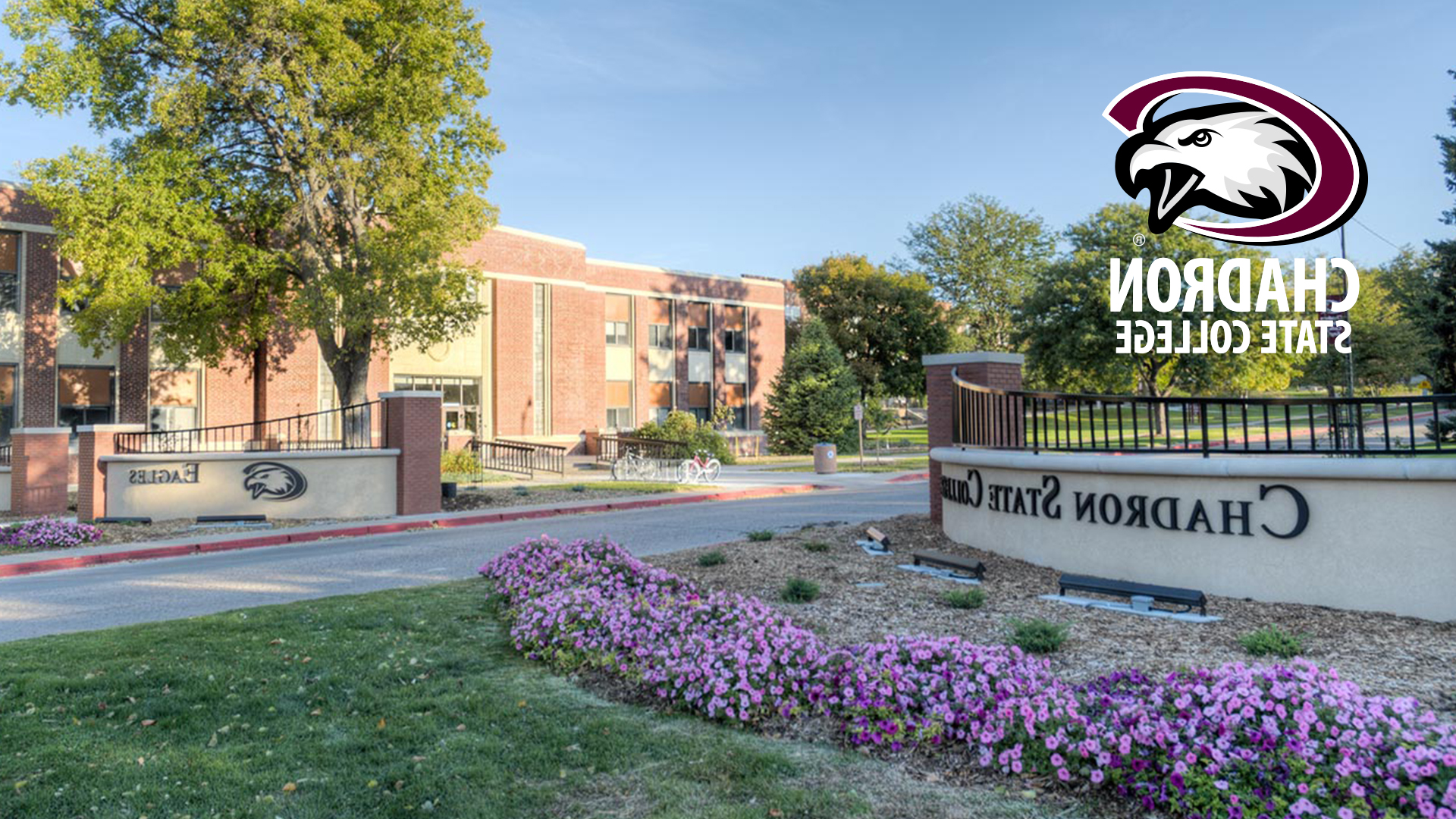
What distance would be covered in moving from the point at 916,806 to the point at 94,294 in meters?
26.3

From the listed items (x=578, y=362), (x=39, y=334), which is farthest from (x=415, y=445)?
(x=578, y=362)

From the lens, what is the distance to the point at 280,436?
104 ft

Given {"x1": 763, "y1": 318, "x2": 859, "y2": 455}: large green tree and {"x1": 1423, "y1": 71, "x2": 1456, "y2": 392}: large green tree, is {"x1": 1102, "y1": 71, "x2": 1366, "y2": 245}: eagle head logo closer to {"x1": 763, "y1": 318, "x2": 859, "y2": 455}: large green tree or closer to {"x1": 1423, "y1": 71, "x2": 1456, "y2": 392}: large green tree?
{"x1": 1423, "y1": 71, "x2": 1456, "y2": 392}: large green tree

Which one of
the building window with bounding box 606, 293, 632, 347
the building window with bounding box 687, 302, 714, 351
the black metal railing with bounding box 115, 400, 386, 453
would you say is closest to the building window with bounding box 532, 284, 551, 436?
the building window with bounding box 606, 293, 632, 347

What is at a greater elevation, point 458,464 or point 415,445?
point 415,445

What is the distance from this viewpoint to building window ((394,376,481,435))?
3875 cm

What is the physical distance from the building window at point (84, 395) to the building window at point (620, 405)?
70.8ft

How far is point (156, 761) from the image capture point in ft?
15.0

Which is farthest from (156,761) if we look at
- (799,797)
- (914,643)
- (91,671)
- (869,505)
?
(869,505)

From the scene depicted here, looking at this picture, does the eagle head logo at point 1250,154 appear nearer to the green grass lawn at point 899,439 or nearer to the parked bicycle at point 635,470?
the parked bicycle at point 635,470

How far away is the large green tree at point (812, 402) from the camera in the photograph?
43375 mm

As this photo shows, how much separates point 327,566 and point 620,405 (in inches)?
1374

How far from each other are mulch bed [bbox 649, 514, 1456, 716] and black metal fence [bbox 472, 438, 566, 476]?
2347 centimetres

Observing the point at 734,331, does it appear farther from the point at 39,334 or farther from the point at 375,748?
the point at 375,748
